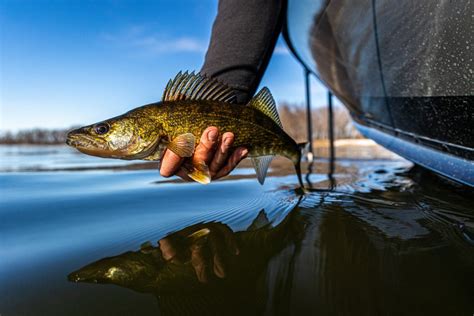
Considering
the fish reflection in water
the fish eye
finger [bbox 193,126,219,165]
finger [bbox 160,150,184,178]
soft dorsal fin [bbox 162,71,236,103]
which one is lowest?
the fish reflection in water

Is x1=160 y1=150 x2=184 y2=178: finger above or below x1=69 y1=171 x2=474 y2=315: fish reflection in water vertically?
above

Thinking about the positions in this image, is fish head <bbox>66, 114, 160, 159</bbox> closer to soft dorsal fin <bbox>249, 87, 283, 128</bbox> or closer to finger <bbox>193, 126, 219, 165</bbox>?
finger <bbox>193, 126, 219, 165</bbox>

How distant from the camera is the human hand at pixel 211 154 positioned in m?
2.17

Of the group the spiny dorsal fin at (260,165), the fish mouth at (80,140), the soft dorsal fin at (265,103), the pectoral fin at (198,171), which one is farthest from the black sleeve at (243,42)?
the fish mouth at (80,140)

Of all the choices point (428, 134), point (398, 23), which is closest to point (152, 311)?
point (398, 23)

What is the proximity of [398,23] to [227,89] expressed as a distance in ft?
3.87

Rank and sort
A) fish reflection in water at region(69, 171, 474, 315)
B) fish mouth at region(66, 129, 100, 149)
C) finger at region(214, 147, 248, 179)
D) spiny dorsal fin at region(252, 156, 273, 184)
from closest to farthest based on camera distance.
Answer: fish reflection in water at region(69, 171, 474, 315), fish mouth at region(66, 129, 100, 149), finger at region(214, 147, 248, 179), spiny dorsal fin at region(252, 156, 273, 184)

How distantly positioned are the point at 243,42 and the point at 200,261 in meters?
1.76

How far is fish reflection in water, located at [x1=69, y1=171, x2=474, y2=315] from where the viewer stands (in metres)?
1.07

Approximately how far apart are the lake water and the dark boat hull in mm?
428

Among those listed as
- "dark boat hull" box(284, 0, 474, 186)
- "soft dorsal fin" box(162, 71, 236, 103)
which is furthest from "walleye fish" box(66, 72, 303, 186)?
"dark boat hull" box(284, 0, 474, 186)

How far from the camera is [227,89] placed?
232 centimetres

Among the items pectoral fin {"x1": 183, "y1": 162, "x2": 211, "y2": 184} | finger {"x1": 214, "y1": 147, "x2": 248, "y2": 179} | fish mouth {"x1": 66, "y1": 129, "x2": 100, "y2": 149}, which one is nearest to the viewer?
fish mouth {"x1": 66, "y1": 129, "x2": 100, "y2": 149}

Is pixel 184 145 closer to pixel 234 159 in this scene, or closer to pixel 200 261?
pixel 234 159
